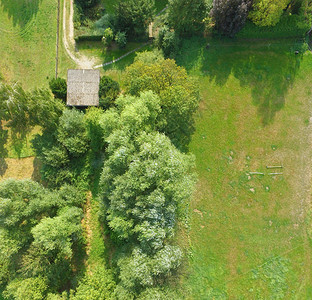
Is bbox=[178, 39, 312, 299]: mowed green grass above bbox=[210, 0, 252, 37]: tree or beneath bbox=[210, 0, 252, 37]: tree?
beneath

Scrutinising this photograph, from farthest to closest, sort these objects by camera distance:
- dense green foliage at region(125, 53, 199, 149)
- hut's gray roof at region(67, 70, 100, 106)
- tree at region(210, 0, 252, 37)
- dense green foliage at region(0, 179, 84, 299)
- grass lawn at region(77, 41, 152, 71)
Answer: grass lawn at region(77, 41, 152, 71) < hut's gray roof at region(67, 70, 100, 106) < tree at region(210, 0, 252, 37) < dense green foliage at region(125, 53, 199, 149) < dense green foliage at region(0, 179, 84, 299)

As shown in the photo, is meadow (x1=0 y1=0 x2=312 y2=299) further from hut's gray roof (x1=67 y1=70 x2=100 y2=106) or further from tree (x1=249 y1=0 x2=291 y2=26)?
hut's gray roof (x1=67 y1=70 x2=100 y2=106)

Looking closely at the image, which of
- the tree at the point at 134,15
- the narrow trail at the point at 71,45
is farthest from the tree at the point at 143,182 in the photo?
the narrow trail at the point at 71,45

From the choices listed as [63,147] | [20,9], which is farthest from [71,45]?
[63,147]

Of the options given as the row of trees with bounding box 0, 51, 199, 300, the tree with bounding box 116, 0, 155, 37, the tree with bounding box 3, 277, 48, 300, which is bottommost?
the tree with bounding box 3, 277, 48, 300

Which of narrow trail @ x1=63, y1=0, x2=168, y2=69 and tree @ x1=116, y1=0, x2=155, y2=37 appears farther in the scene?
narrow trail @ x1=63, y1=0, x2=168, y2=69

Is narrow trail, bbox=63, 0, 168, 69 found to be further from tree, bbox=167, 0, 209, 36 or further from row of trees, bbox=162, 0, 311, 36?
row of trees, bbox=162, 0, 311, 36

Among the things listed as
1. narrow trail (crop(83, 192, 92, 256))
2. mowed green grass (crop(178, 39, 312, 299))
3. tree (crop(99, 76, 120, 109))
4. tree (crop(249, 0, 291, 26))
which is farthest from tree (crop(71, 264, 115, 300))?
tree (crop(249, 0, 291, 26))

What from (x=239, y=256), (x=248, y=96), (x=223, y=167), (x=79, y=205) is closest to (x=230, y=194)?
(x=223, y=167)

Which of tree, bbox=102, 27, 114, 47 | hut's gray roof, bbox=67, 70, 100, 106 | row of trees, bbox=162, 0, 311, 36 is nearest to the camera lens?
row of trees, bbox=162, 0, 311, 36
